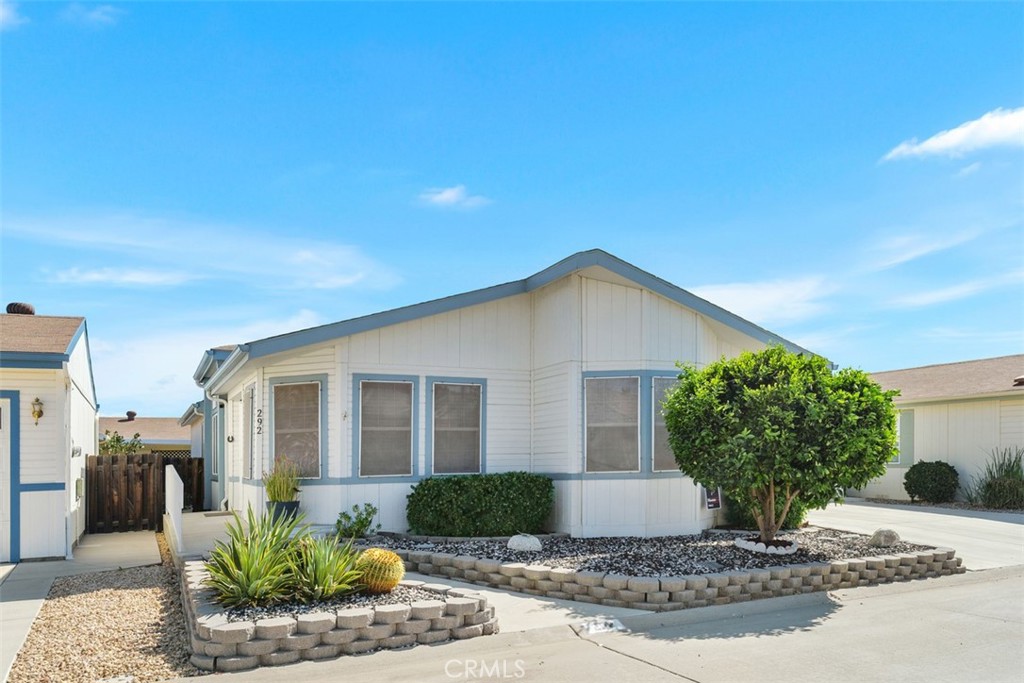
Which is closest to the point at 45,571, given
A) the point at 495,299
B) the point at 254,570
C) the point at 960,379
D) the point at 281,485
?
the point at 281,485

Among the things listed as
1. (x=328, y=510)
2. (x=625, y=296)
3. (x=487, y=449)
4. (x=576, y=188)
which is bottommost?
(x=328, y=510)

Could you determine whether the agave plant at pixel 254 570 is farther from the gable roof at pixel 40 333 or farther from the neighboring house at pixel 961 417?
the neighboring house at pixel 961 417

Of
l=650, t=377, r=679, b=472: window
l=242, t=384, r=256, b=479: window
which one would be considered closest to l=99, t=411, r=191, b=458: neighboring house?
l=242, t=384, r=256, b=479: window

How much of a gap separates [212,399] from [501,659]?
1141 cm

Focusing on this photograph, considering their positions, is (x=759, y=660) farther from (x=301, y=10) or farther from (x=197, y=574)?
(x=301, y=10)

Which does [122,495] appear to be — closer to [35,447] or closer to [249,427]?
[35,447]

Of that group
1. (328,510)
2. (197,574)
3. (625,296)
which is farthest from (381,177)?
(197,574)

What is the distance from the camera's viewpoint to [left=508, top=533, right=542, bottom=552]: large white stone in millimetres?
9211

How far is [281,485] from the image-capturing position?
31.9 feet

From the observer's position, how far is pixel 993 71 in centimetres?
940

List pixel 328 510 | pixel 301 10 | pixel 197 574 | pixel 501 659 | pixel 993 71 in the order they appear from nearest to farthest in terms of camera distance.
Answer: pixel 501 659, pixel 197 574, pixel 301 10, pixel 993 71, pixel 328 510

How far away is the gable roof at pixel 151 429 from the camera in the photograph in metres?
32.5

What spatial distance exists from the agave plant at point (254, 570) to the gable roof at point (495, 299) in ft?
10.6

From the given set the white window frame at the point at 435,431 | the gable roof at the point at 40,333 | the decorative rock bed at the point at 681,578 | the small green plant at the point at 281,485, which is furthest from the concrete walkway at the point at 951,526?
the gable roof at the point at 40,333
